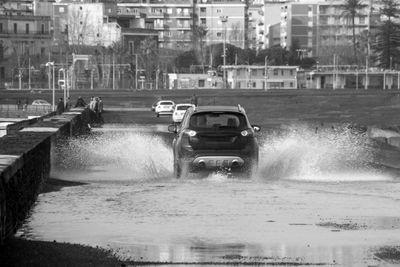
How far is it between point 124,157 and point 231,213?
13174mm

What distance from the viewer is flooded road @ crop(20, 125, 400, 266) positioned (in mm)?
12961

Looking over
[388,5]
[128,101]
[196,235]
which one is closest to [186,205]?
[196,235]

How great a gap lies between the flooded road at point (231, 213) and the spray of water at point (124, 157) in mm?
79

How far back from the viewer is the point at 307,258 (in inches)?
487

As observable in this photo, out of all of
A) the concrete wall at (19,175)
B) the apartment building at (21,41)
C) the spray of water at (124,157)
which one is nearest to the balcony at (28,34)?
the apartment building at (21,41)

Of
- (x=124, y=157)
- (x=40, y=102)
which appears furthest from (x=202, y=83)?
(x=124, y=157)

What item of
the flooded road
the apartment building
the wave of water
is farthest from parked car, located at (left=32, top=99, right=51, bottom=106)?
the flooded road

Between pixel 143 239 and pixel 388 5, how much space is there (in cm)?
18321

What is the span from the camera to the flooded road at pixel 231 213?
12961 mm

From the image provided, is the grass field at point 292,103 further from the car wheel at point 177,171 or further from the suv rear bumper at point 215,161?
the suv rear bumper at point 215,161

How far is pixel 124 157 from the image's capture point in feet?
96.7

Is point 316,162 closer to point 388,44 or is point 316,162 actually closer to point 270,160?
point 270,160

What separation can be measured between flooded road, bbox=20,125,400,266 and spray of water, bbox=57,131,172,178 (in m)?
0.08

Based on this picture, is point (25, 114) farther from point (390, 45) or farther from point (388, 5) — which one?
point (388, 5)
